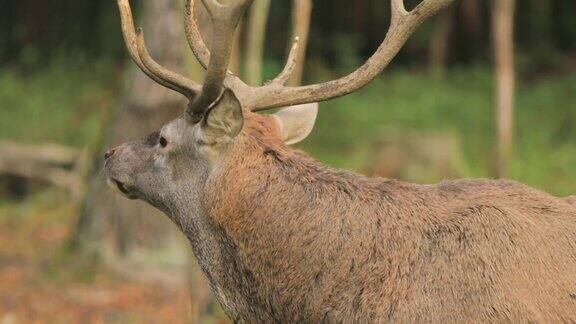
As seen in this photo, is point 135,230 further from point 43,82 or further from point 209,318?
point 43,82

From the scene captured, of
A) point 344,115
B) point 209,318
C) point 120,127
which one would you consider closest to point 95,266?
point 120,127

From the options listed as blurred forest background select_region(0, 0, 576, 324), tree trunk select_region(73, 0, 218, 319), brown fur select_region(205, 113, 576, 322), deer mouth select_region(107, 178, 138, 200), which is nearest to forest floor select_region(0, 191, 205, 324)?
blurred forest background select_region(0, 0, 576, 324)

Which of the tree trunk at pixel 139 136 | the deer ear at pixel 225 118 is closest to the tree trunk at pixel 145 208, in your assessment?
the tree trunk at pixel 139 136

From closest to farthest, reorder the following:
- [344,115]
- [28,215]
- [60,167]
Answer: [28,215] → [60,167] → [344,115]

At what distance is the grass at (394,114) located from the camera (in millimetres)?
13945

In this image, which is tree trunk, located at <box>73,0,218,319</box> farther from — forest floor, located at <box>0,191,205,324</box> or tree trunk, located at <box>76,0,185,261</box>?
forest floor, located at <box>0,191,205,324</box>

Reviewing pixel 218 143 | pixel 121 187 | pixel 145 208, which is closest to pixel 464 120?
pixel 145 208

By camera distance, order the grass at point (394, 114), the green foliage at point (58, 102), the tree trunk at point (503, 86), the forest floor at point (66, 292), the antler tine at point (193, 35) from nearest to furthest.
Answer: the antler tine at point (193, 35), the forest floor at point (66, 292), the tree trunk at point (503, 86), the grass at point (394, 114), the green foliage at point (58, 102)

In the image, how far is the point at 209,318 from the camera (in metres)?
7.43

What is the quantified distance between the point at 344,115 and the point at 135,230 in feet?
22.6

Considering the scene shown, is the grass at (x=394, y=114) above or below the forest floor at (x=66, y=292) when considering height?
above

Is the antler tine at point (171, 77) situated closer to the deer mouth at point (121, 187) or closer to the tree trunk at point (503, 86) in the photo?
the deer mouth at point (121, 187)

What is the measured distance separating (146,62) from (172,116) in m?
3.93

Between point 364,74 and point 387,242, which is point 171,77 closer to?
point 364,74
